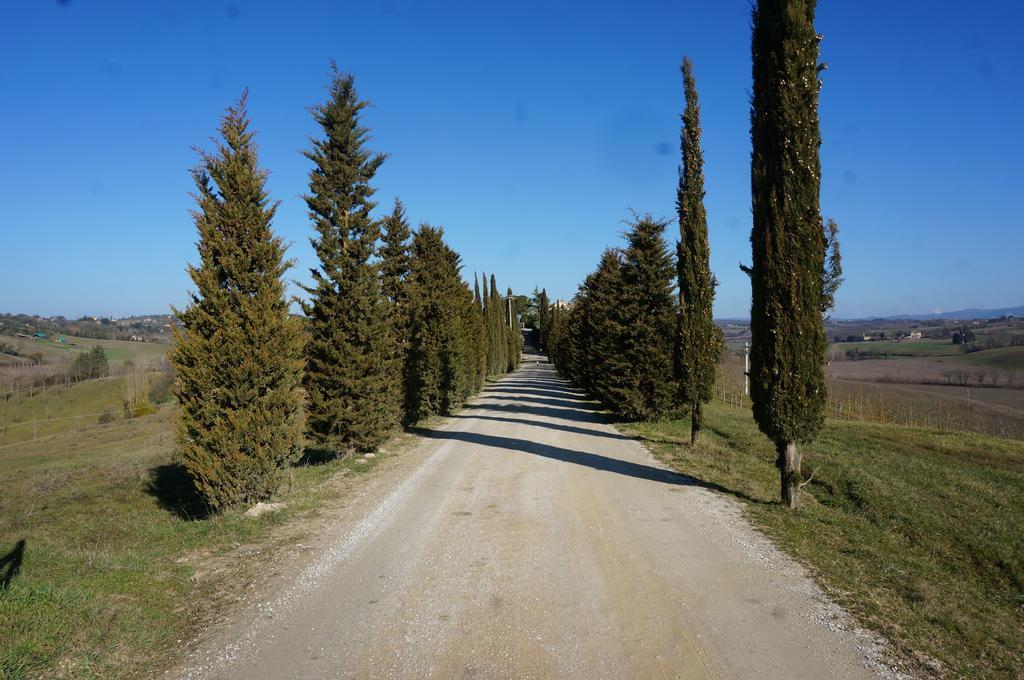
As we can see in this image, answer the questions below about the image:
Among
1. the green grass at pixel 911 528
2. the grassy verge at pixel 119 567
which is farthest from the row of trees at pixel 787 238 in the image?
the grassy verge at pixel 119 567

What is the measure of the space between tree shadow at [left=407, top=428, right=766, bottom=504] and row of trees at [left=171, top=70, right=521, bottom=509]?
2406 mm

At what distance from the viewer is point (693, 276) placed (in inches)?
565

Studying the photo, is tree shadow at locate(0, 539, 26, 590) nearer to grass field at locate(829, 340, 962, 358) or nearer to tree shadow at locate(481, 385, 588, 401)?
tree shadow at locate(481, 385, 588, 401)

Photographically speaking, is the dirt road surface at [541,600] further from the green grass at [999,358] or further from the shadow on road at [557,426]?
the green grass at [999,358]

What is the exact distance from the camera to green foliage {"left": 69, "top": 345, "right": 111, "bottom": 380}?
53094mm

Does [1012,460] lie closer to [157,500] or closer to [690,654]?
[690,654]

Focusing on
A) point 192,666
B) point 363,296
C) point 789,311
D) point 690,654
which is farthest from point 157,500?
point 789,311

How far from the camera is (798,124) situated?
7.86 meters

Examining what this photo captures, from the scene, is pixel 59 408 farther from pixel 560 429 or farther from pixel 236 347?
pixel 236 347

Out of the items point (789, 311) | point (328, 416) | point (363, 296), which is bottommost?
point (328, 416)

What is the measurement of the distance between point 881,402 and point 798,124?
20.9 meters

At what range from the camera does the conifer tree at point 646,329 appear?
59.9 feet

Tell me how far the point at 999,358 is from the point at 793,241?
50.5 m

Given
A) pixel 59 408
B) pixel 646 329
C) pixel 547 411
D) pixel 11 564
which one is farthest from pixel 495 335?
pixel 11 564
